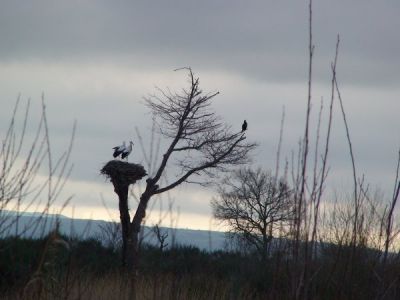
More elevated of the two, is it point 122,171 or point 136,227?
point 122,171

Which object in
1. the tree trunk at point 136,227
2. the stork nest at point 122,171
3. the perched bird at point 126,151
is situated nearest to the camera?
the tree trunk at point 136,227

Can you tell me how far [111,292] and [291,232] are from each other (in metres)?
4.73

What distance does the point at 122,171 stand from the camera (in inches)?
939

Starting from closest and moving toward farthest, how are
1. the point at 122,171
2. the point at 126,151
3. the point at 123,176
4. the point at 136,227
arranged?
the point at 136,227, the point at 122,171, the point at 123,176, the point at 126,151

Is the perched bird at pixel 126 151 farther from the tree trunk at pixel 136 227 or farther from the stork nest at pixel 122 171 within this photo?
the tree trunk at pixel 136 227

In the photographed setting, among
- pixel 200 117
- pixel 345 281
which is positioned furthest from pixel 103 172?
pixel 345 281

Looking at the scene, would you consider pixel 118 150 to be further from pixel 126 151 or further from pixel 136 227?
pixel 136 227

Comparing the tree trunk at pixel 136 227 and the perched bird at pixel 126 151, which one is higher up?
the perched bird at pixel 126 151

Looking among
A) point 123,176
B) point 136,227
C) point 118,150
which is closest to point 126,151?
point 118,150

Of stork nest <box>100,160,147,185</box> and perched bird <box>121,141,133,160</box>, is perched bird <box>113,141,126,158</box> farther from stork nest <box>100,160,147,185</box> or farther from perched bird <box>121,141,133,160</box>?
stork nest <box>100,160,147,185</box>

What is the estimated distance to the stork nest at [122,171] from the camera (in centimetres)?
2383

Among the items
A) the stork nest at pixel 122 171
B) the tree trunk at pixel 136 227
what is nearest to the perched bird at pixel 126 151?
the stork nest at pixel 122 171

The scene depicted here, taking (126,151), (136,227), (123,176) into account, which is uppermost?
(126,151)

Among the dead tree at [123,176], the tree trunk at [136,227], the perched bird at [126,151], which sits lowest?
the tree trunk at [136,227]
